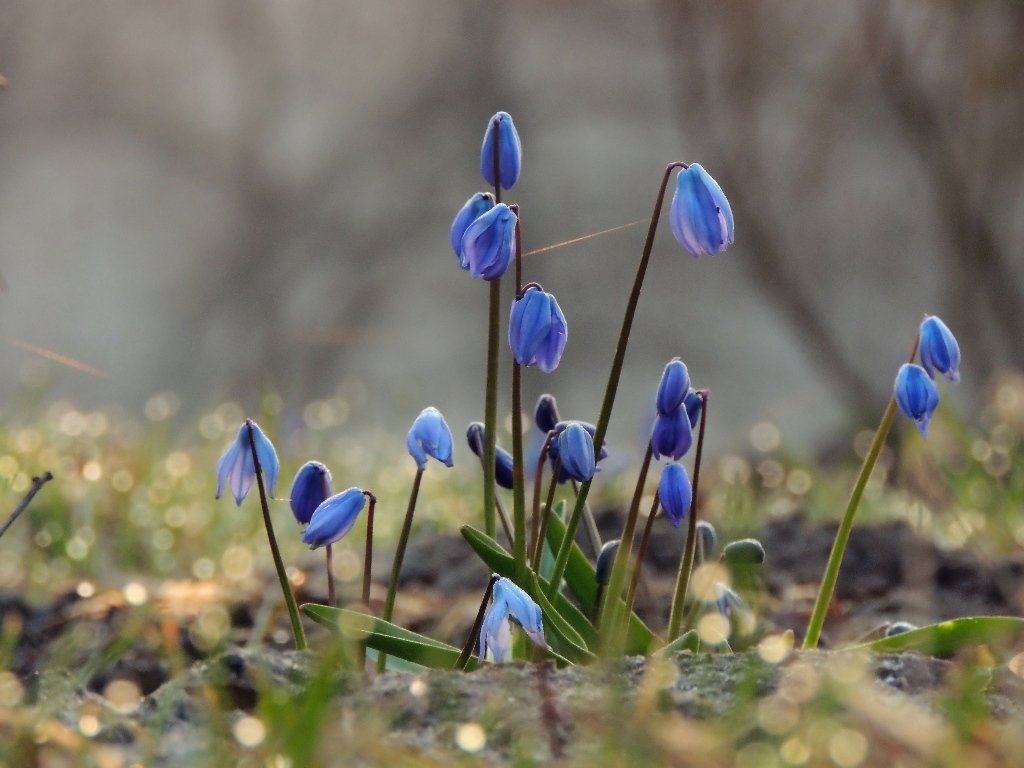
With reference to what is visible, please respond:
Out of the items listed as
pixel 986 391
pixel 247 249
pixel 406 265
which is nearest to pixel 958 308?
pixel 986 391

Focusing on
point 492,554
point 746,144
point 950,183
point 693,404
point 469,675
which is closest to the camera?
point 469,675

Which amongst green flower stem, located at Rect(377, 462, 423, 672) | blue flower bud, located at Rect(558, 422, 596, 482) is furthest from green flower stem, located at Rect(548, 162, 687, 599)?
green flower stem, located at Rect(377, 462, 423, 672)

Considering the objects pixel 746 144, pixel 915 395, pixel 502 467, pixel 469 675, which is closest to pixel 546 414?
pixel 502 467

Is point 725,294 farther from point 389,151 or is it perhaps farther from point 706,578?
point 706,578

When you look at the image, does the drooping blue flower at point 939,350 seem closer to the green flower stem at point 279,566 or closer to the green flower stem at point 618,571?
the green flower stem at point 618,571

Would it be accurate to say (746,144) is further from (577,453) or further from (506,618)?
(506,618)

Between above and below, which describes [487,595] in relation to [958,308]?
below

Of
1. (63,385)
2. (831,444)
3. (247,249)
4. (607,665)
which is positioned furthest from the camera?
(247,249)

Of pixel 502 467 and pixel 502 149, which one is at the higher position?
pixel 502 149
